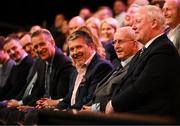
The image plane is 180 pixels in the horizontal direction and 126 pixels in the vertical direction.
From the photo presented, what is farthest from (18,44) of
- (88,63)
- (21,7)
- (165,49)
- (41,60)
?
(21,7)

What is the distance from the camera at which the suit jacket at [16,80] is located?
745cm

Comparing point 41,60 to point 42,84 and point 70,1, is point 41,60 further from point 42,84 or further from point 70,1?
point 70,1

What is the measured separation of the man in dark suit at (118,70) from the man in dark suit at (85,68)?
0.69 feet

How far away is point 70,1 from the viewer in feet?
42.2

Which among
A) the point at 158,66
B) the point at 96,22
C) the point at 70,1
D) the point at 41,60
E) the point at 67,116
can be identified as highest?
the point at 70,1

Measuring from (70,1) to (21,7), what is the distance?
1163 millimetres

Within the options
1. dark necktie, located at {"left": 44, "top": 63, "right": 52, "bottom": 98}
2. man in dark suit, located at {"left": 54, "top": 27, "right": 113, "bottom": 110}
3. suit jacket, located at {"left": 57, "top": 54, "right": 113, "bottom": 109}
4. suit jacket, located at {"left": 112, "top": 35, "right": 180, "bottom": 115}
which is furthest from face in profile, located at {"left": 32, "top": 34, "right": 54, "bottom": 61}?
suit jacket, located at {"left": 112, "top": 35, "right": 180, "bottom": 115}

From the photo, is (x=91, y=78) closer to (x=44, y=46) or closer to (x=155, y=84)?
(x=44, y=46)

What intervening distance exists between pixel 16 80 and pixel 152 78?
333cm

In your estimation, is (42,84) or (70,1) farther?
(70,1)

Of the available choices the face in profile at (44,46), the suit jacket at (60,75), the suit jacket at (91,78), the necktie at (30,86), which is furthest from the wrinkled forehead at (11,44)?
the suit jacket at (91,78)

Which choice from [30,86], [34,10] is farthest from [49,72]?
[34,10]

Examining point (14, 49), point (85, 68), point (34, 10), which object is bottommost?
point (85, 68)

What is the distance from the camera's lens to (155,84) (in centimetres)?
445
